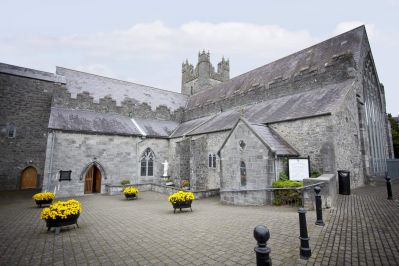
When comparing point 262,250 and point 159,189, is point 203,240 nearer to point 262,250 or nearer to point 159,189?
point 262,250

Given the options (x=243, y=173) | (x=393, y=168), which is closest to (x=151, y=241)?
(x=243, y=173)

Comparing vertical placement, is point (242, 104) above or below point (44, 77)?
below

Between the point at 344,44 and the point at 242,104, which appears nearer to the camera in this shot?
the point at 344,44

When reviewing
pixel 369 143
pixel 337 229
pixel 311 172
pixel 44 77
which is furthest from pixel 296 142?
pixel 44 77

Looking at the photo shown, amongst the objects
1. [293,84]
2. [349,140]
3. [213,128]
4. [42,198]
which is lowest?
[42,198]

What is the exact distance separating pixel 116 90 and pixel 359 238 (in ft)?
93.4

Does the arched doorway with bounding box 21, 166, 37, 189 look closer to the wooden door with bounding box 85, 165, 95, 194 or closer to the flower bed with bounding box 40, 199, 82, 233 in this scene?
the wooden door with bounding box 85, 165, 95, 194

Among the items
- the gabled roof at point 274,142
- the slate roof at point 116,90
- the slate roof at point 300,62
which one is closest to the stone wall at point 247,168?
the gabled roof at point 274,142

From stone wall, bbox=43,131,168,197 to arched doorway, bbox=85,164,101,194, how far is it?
0.55 metres

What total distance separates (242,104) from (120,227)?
19.0 metres

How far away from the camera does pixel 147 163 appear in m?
24.2

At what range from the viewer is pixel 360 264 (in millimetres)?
4434

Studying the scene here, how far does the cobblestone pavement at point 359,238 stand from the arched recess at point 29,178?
87.3 feet

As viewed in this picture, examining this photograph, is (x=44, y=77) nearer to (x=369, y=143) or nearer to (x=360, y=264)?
(x=360, y=264)
